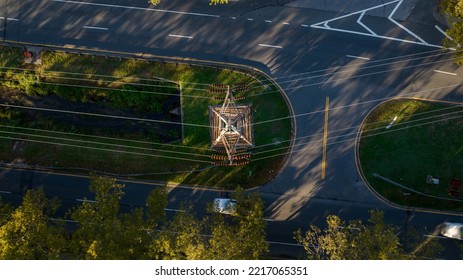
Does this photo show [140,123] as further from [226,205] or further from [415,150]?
[415,150]

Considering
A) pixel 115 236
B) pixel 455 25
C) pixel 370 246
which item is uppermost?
pixel 455 25

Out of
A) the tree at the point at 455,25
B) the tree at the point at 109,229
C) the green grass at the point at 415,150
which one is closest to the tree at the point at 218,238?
the tree at the point at 109,229

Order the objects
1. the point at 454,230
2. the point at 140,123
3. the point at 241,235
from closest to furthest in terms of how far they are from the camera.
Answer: the point at 241,235 < the point at 454,230 < the point at 140,123

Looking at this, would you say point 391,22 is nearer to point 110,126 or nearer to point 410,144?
point 410,144

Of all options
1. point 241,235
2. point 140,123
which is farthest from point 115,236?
point 140,123

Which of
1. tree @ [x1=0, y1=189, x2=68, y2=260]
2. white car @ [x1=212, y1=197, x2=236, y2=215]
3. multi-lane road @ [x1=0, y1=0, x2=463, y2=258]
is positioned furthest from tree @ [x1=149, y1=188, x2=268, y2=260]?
tree @ [x1=0, y1=189, x2=68, y2=260]

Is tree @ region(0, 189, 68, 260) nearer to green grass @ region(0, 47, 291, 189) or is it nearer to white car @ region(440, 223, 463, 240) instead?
green grass @ region(0, 47, 291, 189)

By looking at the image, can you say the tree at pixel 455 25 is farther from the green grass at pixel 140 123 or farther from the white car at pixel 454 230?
the green grass at pixel 140 123
